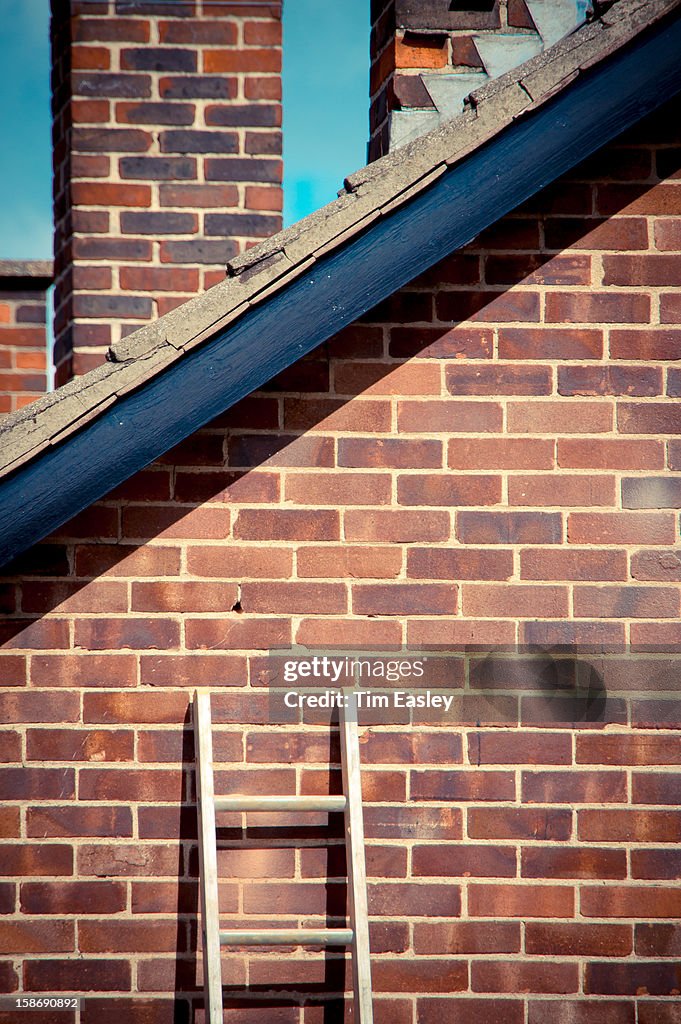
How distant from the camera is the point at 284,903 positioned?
8.59 feet

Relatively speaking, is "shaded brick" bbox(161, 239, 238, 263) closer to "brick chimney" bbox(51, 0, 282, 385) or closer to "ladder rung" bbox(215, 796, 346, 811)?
"brick chimney" bbox(51, 0, 282, 385)

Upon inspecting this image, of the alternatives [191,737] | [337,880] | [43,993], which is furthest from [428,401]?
[43,993]

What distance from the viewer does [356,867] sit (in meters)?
2.51

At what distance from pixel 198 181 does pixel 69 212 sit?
0.48m

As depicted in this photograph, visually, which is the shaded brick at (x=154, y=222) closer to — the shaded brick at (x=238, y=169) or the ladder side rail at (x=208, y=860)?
the shaded brick at (x=238, y=169)

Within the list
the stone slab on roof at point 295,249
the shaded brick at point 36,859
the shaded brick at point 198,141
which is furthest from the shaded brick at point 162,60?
the shaded brick at point 36,859

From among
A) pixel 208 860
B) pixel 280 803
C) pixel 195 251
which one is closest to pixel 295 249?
pixel 195 251

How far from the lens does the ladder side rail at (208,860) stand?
242 centimetres

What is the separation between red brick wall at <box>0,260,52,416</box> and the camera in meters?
5.21

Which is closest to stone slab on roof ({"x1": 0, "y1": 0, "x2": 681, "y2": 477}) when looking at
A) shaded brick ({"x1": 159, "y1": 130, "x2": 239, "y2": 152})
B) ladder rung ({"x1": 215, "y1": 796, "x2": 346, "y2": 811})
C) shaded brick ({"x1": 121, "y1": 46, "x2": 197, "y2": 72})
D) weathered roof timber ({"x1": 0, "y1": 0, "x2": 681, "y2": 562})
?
weathered roof timber ({"x1": 0, "y1": 0, "x2": 681, "y2": 562})

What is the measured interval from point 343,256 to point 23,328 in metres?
3.48

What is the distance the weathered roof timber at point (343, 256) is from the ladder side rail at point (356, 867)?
999 millimetres

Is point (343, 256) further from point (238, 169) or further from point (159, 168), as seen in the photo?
point (159, 168)

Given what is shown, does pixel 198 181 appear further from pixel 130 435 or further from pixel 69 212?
pixel 130 435
